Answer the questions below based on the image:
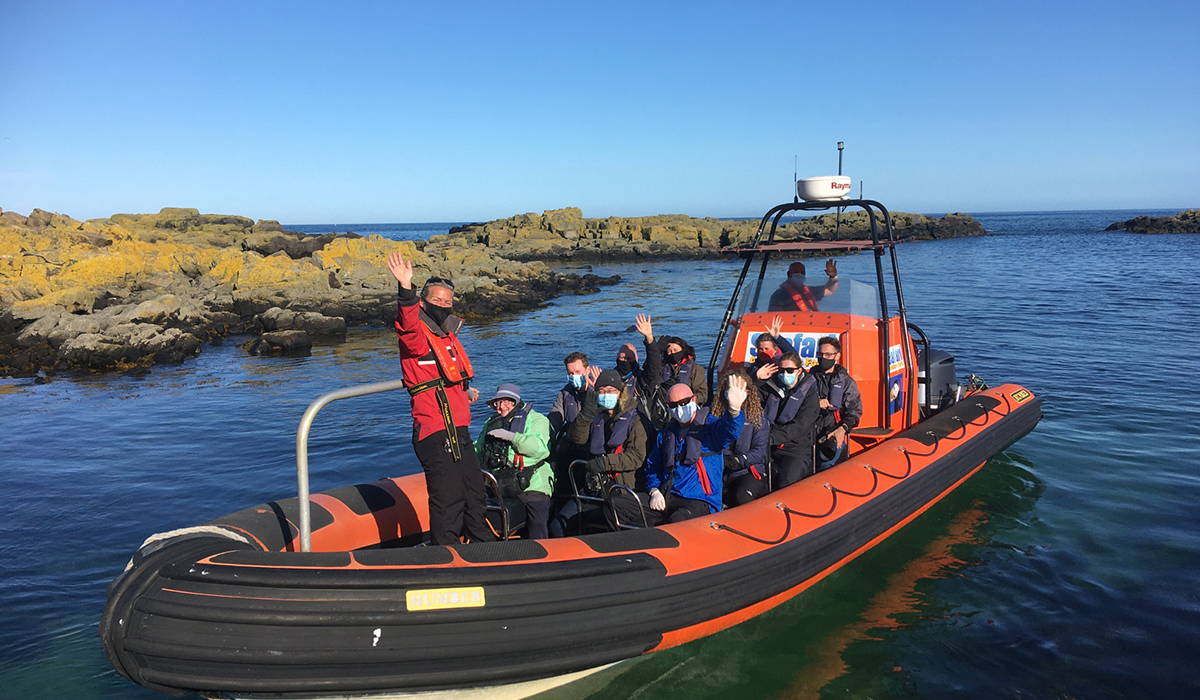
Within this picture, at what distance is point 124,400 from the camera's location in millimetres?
10844

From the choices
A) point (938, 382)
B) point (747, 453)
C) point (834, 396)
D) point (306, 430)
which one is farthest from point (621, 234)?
point (306, 430)

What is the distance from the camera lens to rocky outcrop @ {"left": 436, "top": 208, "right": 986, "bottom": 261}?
41719mm

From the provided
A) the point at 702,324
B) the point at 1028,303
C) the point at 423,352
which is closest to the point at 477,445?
the point at 423,352

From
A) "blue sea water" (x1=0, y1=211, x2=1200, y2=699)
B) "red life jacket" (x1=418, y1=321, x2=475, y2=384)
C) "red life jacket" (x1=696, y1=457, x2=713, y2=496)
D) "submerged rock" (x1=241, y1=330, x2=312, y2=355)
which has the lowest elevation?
"blue sea water" (x1=0, y1=211, x2=1200, y2=699)

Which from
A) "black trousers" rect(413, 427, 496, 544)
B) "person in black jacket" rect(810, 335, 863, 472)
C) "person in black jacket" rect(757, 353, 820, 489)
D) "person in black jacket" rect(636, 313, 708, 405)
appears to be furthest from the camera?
"person in black jacket" rect(636, 313, 708, 405)

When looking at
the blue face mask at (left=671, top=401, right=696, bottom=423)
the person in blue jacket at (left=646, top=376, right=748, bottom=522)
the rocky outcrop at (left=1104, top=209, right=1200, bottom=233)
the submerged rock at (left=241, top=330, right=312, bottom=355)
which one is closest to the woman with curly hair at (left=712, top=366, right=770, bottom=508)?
the person in blue jacket at (left=646, top=376, right=748, bottom=522)

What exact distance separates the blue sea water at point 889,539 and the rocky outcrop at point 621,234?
90.7 feet

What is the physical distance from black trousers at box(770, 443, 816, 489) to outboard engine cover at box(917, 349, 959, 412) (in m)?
2.21

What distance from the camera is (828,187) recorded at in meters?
5.57

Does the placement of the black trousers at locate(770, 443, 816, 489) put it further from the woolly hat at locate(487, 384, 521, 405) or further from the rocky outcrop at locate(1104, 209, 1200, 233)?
the rocky outcrop at locate(1104, 209, 1200, 233)

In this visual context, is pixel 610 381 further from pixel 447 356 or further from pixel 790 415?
pixel 790 415

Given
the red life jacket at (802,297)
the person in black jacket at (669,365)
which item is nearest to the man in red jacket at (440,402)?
the person in black jacket at (669,365)

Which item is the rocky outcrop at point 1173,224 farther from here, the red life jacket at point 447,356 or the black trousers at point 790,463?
the red life jacket at point 447,356

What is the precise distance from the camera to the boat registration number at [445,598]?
302 cm
